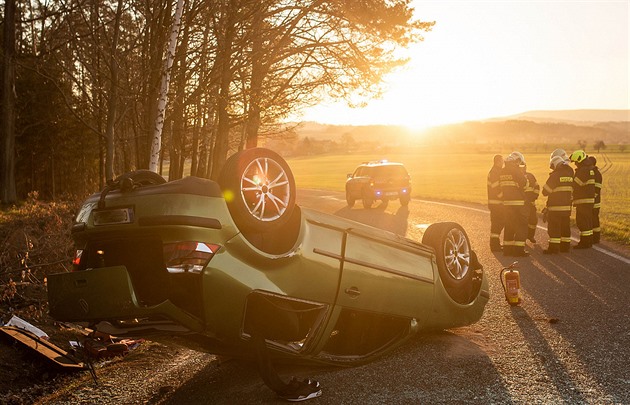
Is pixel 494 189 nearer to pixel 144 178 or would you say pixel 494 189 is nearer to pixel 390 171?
pixel 144 178

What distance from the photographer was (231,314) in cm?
405

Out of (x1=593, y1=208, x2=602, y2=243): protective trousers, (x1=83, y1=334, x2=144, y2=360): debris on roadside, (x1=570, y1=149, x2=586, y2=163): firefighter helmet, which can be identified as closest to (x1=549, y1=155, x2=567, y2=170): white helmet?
(x1=570, y1=149, x2=586, y2=163): firefighter helmet

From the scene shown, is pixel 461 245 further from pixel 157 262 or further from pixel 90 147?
pixel 90 147

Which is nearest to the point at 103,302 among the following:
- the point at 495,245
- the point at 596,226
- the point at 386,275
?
the point at 386,275

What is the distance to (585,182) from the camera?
1291cm

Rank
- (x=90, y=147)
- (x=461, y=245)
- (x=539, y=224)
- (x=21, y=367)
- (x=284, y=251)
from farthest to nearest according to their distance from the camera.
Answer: (x=90, y=147) < (x=539, y=224) < (x=461, y=245) < (x=21, y=367) < (x=284, y=251)

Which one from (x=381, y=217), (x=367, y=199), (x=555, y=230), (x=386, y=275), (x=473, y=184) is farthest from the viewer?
(x=473, y=184)

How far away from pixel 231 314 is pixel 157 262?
56cm

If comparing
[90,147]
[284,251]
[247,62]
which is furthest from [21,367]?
[90,147]

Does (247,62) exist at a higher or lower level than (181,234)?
higher

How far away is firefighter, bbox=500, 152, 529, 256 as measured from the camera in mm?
11992

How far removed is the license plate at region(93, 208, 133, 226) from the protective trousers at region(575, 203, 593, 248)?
10.8 meters

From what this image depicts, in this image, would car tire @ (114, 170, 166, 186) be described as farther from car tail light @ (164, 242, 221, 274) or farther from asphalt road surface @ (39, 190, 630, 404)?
asphalt road surface @ (39, 190, 630, 404)

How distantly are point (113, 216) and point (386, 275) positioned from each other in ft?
6.90
